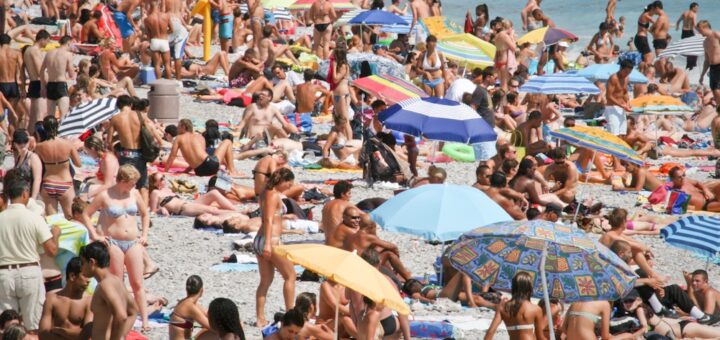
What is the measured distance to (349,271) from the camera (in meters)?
7.83

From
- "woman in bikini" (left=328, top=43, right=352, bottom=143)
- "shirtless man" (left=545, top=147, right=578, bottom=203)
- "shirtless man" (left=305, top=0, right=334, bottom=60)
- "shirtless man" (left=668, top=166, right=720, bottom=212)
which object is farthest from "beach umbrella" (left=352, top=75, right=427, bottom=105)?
"shirtless man" (left=305, top=0, right=334, bottom=60)

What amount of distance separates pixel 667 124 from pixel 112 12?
9.06 m

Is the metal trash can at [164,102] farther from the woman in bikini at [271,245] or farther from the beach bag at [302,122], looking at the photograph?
the woman in bikini at [271,245]

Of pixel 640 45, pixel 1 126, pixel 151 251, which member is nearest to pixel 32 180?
pixel 151 251

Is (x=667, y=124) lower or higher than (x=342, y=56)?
lower

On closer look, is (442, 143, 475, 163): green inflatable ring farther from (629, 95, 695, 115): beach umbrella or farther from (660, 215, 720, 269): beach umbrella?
(660, 215, 720, 269): beach umbrella

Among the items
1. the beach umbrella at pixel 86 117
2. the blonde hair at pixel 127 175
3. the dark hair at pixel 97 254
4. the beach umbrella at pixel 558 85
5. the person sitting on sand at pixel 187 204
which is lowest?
the person sitting on sand at pixel 187 204

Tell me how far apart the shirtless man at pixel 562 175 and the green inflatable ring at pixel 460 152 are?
8.31 feet

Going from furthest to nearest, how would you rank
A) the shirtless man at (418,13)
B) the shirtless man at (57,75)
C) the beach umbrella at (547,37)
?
the shirtless man at (418,13)
the beach umbrella at (547,37)
the shirtless man at (57,75)

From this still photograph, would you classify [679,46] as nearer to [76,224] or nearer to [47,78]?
[47,78]

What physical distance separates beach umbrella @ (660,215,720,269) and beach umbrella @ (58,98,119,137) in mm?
5502

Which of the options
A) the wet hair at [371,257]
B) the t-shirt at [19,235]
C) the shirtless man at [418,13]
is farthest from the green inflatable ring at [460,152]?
the t-shirt at [19,235]

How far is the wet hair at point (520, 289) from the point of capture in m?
8.20

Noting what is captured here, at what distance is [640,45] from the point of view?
25719 mm
